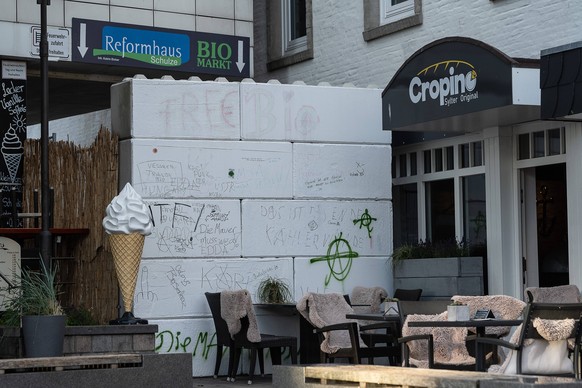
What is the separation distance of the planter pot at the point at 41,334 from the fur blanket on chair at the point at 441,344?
349 cm

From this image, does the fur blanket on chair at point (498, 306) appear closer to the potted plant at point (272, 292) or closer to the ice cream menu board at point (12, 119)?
the potted plant at point (272, 292)

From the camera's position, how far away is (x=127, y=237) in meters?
13.9

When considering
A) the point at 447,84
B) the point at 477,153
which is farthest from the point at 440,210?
the point at 447,84

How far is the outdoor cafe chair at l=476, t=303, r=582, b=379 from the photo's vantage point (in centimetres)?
989

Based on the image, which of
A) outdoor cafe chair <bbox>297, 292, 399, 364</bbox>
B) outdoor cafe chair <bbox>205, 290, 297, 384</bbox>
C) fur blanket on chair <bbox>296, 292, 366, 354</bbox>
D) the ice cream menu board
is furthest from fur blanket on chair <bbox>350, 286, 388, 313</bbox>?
the ice cream menu board

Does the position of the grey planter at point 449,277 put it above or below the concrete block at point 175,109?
below

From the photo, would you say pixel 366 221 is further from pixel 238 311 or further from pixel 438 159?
pixel 238 311

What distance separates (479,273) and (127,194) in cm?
466

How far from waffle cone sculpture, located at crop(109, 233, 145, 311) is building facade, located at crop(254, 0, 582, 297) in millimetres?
3921

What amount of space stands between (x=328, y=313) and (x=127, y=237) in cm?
253

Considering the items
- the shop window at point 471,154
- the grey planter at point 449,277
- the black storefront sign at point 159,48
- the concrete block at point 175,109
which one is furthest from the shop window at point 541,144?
the black storefront sign at point 159,48

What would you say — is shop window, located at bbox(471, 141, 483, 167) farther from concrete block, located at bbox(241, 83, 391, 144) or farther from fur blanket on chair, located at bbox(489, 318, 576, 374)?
fur blanket on chair, located at bbox(489, 318, 576, 374)

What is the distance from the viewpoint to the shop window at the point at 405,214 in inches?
708

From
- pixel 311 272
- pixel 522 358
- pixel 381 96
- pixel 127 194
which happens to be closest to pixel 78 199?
pixel 127 194
